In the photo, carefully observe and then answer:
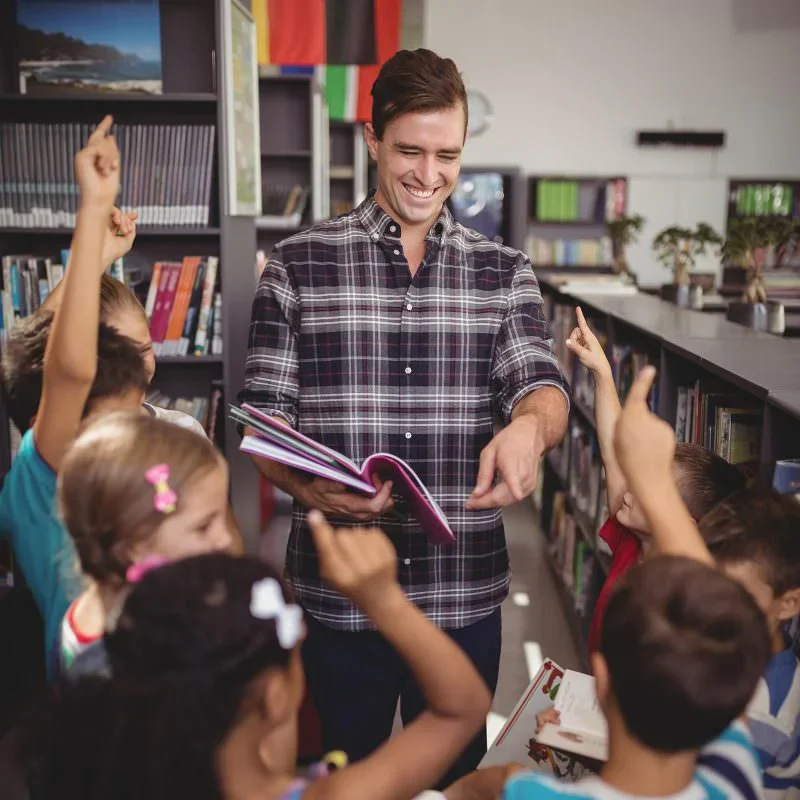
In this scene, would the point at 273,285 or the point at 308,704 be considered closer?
the point at 273,285

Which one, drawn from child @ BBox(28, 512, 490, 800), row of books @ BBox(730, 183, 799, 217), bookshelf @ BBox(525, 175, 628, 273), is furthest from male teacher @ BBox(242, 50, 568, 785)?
row of books @ BBox(730, 183, 799, 217)

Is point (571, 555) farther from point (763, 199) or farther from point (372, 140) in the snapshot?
point (763, 199)

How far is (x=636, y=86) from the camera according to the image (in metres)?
8.89

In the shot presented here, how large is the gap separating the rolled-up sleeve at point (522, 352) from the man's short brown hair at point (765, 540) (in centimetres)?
40

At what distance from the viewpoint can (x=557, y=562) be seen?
4.00 meters

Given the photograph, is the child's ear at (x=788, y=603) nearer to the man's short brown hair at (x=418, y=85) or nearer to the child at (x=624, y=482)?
the child at (x=624, y=482)

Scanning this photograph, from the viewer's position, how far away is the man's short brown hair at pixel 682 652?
0.90 m

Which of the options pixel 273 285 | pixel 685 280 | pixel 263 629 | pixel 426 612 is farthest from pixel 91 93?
pixel 685 280

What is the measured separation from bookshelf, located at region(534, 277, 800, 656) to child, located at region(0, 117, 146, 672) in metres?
1.04

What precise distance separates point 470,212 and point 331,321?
25.0 feet

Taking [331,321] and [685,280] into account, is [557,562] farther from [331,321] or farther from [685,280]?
[331,321]

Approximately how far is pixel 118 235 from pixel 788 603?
1.27 m

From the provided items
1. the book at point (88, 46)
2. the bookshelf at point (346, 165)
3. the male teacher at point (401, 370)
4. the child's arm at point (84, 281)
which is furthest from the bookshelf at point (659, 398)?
the bookshelf at point (346, 165)

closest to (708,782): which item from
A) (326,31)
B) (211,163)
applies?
(211,163)
